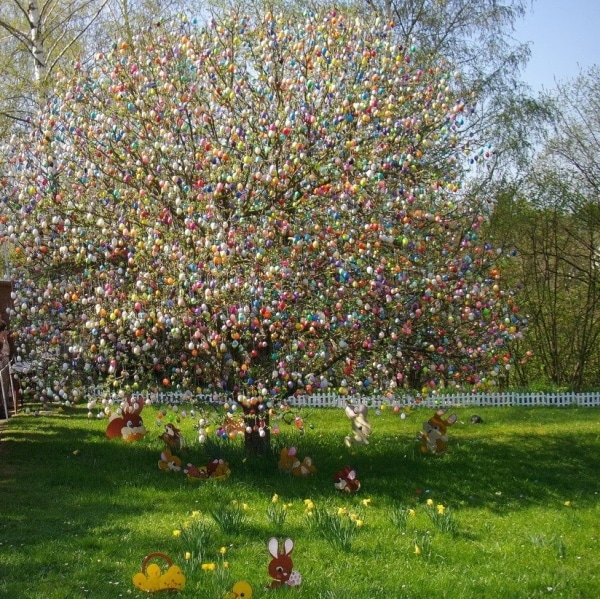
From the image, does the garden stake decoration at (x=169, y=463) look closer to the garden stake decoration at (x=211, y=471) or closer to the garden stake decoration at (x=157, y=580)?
the garden stake decoration at (x=211, y=471)

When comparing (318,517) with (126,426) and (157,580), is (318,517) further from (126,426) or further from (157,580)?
(126,426)

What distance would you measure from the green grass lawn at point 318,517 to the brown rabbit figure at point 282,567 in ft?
0.27

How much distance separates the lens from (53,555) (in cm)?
589

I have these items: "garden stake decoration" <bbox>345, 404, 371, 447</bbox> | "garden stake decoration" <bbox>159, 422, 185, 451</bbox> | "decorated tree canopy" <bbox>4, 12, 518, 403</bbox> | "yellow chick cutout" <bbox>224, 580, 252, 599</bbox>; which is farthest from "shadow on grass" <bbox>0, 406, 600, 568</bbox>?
"yellow chick cutout" <bbox>224, 580, 252, 599</bbox>

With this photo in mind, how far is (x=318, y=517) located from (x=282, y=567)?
1336 millimetres

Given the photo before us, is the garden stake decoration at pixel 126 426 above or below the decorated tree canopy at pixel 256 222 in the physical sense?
below

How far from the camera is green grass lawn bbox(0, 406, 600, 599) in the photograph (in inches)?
213

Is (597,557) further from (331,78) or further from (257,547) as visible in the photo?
(331,78)

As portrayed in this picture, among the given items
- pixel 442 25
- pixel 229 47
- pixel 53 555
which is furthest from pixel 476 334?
pixel 442 25

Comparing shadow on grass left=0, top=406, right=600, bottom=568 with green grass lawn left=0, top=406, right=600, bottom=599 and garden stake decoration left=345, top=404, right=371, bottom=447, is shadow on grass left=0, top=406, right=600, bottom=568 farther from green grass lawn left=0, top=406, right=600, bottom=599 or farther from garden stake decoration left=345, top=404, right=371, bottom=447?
garden stake decoration left=345, top=404, right=371, bottom=447

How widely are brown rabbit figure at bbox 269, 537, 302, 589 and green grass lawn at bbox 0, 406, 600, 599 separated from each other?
3.2 inches

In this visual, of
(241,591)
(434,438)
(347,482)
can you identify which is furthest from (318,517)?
(434,438)

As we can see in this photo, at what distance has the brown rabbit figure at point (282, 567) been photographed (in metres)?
5.07

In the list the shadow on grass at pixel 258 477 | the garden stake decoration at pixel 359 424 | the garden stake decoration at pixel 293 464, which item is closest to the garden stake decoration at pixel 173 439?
the shadow on grass at pixel 258 477
